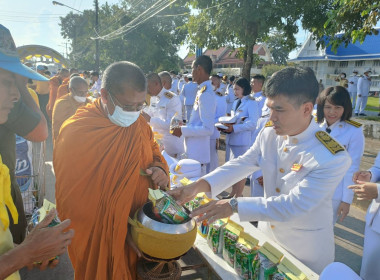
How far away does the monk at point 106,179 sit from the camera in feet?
6.14

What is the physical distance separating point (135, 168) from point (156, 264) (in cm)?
65

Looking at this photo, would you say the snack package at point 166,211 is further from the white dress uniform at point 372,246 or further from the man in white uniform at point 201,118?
the man in white uniform at point 201,118

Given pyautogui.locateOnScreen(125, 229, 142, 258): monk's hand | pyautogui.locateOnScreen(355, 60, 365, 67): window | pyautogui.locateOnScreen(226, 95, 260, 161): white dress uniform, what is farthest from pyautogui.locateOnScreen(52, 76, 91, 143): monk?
pyautogui.locateOnScreen(355, 60, 365, 67): window

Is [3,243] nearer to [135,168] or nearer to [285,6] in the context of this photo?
[135,168]

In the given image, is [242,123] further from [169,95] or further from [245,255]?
[245,255]

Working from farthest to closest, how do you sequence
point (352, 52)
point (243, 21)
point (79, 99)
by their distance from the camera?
point (352, 52) < point (243, 21) < point (79, 99)

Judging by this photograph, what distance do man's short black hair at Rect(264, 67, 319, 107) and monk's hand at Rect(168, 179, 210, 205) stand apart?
924mm

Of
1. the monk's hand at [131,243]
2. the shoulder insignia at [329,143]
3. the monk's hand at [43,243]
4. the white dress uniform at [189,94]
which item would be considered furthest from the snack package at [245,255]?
the white dress uniform at [189,94]

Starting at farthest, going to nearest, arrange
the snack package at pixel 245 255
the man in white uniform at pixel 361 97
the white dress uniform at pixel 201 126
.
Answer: the man in white uniform at pixel 361 97 → the white dress uniform at pixel 201 126 → the snack package at pixel 245 255

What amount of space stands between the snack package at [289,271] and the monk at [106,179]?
0.92 m

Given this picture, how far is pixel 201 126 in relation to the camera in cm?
440

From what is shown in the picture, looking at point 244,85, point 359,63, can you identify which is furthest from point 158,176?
point 359,63

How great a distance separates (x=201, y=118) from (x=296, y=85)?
2.54 meters

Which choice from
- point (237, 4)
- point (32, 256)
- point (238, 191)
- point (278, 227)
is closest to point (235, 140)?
point (238, 191)
